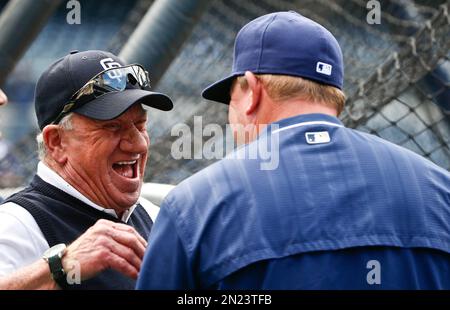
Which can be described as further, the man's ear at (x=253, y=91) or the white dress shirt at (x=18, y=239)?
the white dress shirt at (x=18, y=239)

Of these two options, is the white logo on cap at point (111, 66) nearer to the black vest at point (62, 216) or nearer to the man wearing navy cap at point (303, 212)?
the black vest at point (62, 216)

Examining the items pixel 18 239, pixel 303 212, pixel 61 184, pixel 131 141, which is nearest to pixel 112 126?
pixel 131 141

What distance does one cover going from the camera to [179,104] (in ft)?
17.6

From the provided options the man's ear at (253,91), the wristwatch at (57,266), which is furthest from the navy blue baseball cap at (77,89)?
the man's ear at (253,91)

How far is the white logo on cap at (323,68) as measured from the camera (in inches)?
70.6

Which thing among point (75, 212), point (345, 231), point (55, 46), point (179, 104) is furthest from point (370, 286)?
point (55, 46)

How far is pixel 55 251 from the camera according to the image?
200 centimetres

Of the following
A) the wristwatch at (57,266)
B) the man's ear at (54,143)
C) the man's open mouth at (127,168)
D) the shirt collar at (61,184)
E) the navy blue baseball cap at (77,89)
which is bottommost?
the wristwatch at (57,266)

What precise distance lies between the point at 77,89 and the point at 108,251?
525mm

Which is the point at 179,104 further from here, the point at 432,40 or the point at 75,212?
the point at 75,212

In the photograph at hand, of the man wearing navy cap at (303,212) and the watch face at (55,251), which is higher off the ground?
the man wearing navy cap at (303,212)

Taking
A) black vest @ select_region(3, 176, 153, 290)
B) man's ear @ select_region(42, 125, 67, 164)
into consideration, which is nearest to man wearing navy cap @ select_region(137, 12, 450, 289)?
black vest @ select_region(3, 176, 153, 290)

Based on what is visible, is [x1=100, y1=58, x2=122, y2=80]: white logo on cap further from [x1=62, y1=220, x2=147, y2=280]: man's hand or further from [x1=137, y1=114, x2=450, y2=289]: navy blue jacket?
[x1=137, y1=114, x2=450, y2=289]: navy blue jacket
